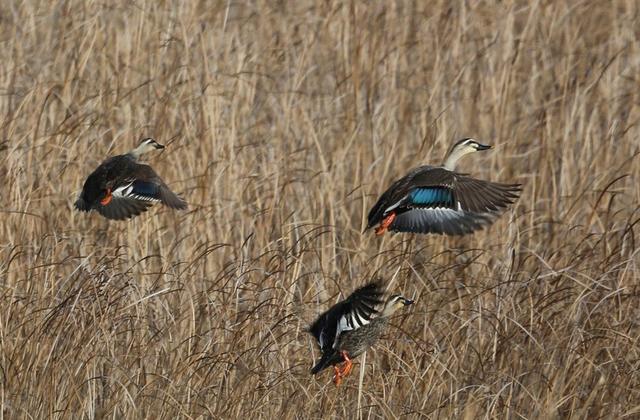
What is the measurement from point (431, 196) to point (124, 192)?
121 cm

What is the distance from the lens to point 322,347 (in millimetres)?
4648

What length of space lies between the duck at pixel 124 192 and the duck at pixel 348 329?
95 centimetres

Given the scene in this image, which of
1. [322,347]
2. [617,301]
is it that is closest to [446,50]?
[617,301]

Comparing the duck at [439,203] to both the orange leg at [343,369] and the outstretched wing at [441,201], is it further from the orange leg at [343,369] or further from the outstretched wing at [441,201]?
the orange leg at [343,369]

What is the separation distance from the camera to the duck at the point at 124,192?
17.5 feet

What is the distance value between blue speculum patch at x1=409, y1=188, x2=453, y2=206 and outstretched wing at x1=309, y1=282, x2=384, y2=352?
1.89ft

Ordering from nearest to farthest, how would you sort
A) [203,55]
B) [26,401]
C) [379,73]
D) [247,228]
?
[26,401] < [247,228] < [203,55] < [379,73]

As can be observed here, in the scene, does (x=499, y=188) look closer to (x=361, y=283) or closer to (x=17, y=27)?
(x=361, y=283)

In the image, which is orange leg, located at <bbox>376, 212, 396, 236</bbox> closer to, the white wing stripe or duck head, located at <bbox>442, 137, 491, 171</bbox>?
duck head, located at <bbox>442, 137, 491, 171</bbox>

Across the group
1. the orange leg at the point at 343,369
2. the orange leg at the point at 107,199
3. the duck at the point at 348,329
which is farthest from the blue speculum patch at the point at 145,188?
the orange leg at the point at 343,369

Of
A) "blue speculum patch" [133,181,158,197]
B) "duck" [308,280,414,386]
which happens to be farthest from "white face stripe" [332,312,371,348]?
"blue speculum patch" [133,181,158,197]

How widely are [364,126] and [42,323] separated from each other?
2492 mm

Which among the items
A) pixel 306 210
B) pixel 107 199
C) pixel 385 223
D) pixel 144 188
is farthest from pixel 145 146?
pixel 385 223

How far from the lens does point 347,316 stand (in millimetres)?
4613
